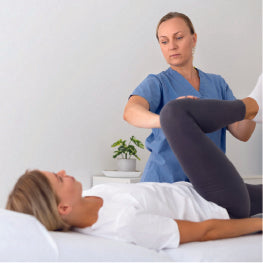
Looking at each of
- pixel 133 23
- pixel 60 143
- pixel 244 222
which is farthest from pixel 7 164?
pixel 244 222

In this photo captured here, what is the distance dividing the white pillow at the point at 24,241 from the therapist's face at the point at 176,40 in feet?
3.76

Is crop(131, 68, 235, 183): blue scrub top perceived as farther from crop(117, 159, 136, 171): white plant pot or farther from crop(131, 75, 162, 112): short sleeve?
crop(117, 159, 136, 171): white plant pot

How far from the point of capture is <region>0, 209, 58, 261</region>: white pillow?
1.11 m

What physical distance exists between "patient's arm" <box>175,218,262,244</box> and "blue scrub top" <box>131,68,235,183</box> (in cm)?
52

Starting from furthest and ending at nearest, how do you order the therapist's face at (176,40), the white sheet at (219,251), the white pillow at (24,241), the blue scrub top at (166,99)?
the therapist's face at (176,40)
the blue scrub top at (166,99)
the white sheet at (219,251)
the white pillow at (24,241)

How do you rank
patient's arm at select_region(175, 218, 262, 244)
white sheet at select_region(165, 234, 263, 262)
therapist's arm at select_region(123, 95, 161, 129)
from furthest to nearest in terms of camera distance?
1. therapist's arm at select_region(123, 95, 161, 129)
2. patient's arm at select_region(175, 218, 262, 244)
3. white sheet at select_region(165, 234, 263, 262)

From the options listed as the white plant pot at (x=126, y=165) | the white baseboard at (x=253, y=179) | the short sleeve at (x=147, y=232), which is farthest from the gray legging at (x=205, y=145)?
the white baseboard at (x=253, y=179)

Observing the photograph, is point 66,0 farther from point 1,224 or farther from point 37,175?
point 1,224

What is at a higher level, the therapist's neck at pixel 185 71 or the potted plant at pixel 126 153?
the therapist's neck at pixel 185 71

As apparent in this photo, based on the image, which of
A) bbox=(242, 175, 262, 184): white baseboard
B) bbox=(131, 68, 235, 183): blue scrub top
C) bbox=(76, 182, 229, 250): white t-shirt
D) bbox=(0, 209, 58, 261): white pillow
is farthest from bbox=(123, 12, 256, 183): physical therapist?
bbox=(242, 175, 262, 184): white baseboard

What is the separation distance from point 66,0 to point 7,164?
116cm

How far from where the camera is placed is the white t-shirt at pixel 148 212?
1277 mm

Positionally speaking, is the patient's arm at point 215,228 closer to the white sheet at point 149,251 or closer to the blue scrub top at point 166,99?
the white sheet at point 149,251

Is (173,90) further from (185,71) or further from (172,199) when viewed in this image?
(172,199)
